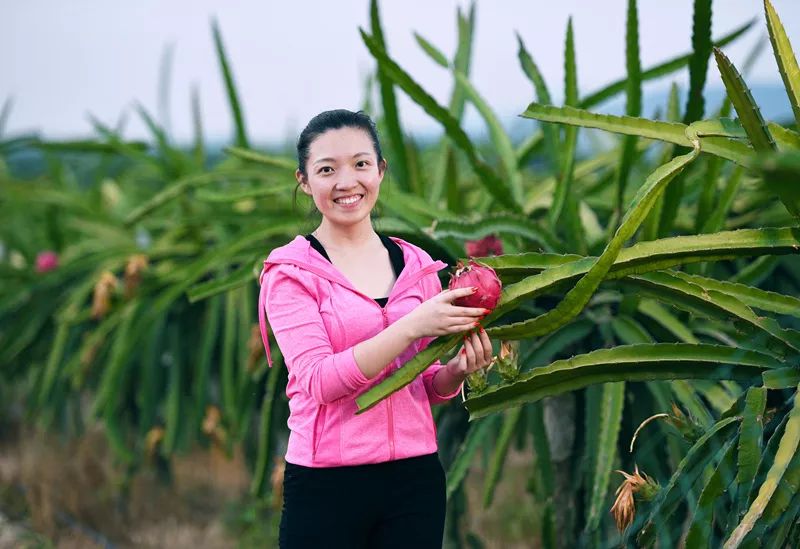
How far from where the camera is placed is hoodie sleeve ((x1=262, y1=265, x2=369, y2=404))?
108 cm

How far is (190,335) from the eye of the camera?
2949 millimetres

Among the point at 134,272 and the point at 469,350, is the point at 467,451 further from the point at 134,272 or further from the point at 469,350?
the point at 134,272

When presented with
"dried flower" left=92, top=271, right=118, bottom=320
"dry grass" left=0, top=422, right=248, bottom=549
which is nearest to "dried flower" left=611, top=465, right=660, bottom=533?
"dried flower" left=92, top=271, right=118, bottom=320

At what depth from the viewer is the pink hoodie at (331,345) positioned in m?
1.13

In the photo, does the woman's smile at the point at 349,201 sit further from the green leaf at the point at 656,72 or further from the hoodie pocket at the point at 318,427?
the green leaf at the point at 656,72

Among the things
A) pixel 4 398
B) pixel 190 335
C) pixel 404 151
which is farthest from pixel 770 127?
pixel 4 398

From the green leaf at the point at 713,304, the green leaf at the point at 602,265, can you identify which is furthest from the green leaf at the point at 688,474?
the green leaf at the point at 602,265

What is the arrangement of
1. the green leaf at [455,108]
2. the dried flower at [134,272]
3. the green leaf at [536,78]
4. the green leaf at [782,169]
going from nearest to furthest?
the green leaf at [782,169] < the green leaf at [536,78] < the green leaf at [455,108] < the dried flower at [134,272]

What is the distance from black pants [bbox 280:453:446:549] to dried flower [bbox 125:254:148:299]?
5.25 feet

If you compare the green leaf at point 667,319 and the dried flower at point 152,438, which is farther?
the dried flower at point 152,438

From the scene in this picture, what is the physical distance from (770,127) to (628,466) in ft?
2.64

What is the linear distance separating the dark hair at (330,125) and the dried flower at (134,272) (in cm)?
158

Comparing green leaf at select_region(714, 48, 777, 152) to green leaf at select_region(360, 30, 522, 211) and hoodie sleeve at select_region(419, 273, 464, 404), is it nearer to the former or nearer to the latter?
hoodie sleeve at select_region(419, 273, 464, 404)

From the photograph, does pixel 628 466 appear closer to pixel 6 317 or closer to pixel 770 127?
pixel 770 127
